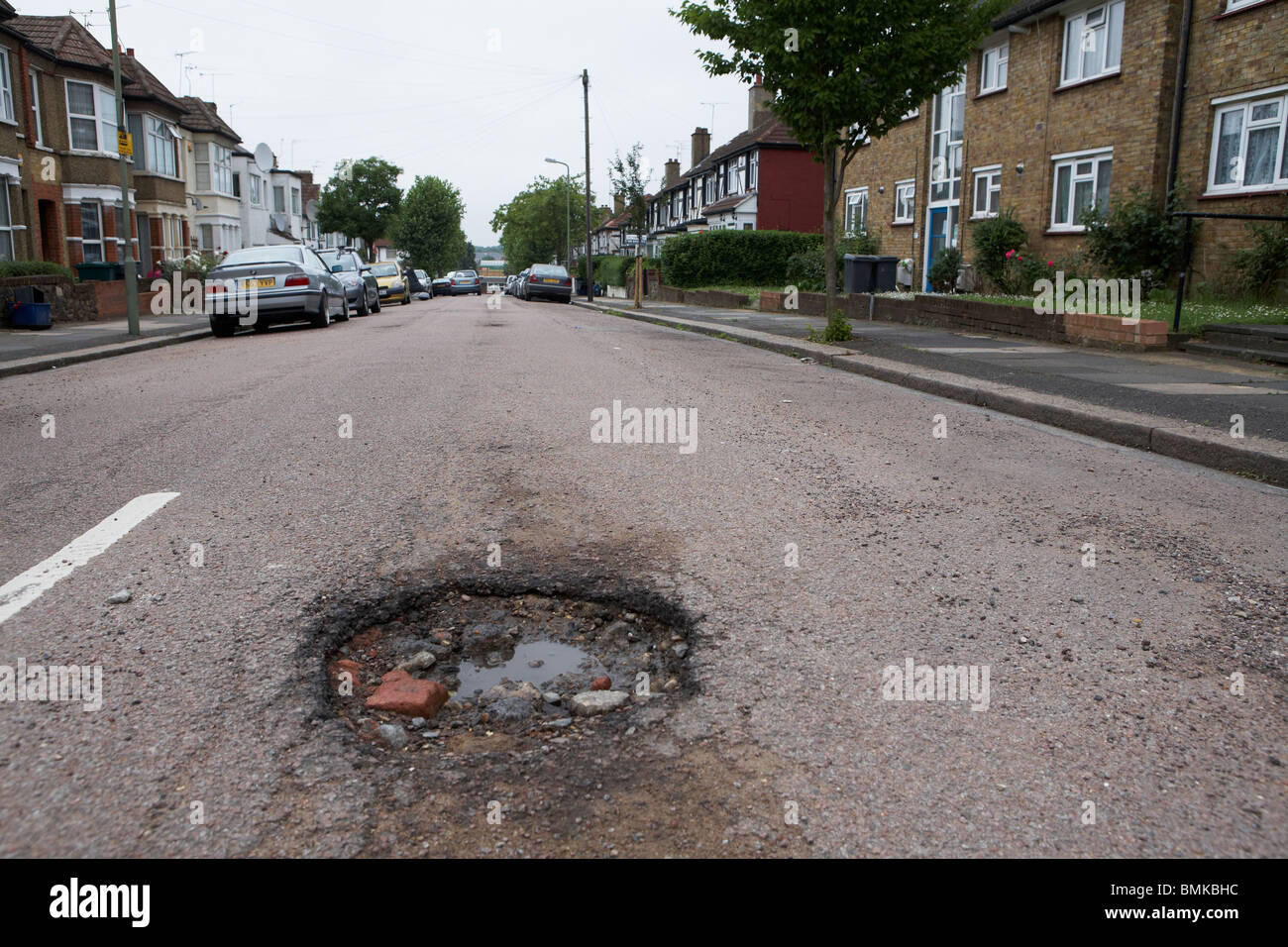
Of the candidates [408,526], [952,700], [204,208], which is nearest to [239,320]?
[408,526]

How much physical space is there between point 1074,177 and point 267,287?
54.9 feet

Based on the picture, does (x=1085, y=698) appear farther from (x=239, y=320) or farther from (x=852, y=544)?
(x=239, y=320)

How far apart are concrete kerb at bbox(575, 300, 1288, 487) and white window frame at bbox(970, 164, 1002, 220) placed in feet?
A: 43.9

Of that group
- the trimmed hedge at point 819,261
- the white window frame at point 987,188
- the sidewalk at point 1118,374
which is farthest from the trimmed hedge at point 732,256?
the sidewalk at point 1118,374

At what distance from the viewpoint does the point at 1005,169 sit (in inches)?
934

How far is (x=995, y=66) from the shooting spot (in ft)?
79.9

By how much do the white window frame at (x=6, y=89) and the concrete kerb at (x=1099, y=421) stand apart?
77.9 feet

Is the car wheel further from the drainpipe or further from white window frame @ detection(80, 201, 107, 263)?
the drainpipe

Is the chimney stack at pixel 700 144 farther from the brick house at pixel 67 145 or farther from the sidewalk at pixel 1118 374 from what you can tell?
the sidewalk at pixel 1118 374

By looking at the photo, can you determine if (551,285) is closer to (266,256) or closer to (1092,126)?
(266,256)

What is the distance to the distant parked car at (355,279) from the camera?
2453 cm

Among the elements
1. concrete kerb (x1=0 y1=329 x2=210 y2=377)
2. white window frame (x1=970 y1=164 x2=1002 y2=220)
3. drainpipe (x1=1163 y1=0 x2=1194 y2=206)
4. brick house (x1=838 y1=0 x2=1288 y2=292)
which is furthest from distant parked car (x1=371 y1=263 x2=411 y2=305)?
drainpipe (x1=1163 y1=0 x2=1194 y2=206)

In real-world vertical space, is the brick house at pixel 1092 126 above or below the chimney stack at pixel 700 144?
below

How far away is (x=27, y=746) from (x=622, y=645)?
182 centimetres
